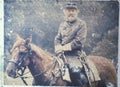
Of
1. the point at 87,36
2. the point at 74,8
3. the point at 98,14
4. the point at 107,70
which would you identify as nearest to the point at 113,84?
the point at 107,70

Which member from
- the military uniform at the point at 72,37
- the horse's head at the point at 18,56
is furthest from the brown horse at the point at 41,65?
the military uniform at the point at 72,37

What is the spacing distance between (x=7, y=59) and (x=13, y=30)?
8.8 inches

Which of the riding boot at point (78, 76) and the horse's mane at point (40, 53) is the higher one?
the horse's mane at point (40, 53)

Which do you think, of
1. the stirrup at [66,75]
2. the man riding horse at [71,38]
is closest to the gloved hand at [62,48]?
the man riding horse at [71,38]

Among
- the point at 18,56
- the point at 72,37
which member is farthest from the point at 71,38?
the point at 18,56

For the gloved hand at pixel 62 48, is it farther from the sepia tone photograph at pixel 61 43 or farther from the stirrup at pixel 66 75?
the stirrup at pixel 66 75

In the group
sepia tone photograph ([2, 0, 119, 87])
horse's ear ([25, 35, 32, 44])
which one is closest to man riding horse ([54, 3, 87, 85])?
sepia tone photograph ([2, 0, 119, 87])

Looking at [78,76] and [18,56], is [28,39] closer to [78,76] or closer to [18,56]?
[18,56]

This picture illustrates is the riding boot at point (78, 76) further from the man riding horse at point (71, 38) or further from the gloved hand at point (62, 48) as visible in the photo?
the gloved hand at point (62, 48)

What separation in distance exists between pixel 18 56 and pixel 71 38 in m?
0.42

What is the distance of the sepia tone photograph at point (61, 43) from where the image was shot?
139cm

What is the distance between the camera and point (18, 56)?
1398mm

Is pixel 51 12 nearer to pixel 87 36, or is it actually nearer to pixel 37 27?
pixel 37 27

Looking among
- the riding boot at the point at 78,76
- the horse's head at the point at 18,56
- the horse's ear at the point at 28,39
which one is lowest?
the riding boot at the point at 78,76
